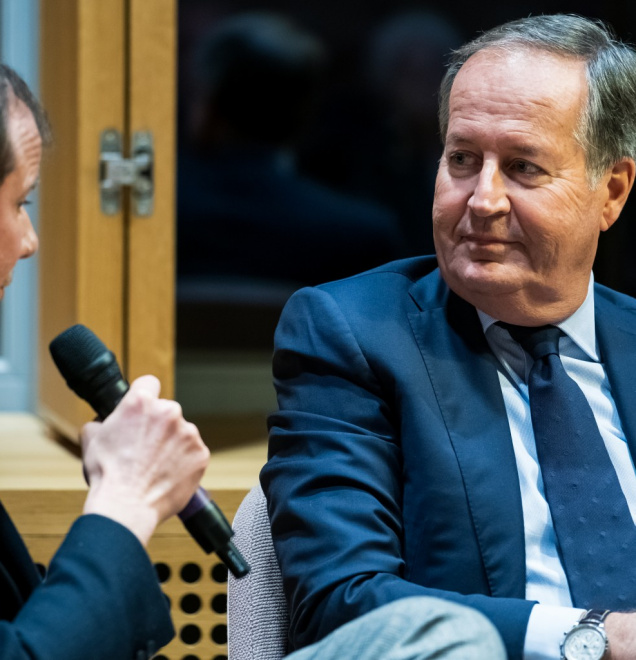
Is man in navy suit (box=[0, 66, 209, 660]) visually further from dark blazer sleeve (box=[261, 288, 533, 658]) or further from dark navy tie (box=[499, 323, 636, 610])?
dark navy tie (box=[499, 323, 636, 610])

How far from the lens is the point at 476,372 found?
160 centimetres

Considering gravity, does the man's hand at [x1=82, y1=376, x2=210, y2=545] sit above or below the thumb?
below

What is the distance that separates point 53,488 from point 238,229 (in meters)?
1.10

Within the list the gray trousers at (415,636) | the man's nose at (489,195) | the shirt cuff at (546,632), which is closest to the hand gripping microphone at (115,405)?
the gray trousers at (415,636)

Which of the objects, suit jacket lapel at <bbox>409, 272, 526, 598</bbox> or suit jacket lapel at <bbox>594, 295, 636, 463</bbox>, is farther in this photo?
suit jacket lapel at <bbox>594, 295, 636, 463</bbox>

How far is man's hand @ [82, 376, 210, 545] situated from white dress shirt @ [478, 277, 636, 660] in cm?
50

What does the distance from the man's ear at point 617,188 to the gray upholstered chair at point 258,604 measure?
0.67 metres

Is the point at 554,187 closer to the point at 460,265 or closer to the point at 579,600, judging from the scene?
the point at 460,265

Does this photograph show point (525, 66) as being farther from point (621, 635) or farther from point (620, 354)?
point (621, 635)

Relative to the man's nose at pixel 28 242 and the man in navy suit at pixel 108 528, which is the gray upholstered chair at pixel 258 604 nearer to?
the man in navy suit at pixel 108 528

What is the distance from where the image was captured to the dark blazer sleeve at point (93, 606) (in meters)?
1.05

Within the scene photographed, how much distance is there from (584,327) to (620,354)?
0.06m

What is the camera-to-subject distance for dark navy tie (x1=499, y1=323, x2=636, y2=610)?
1488 millimetres

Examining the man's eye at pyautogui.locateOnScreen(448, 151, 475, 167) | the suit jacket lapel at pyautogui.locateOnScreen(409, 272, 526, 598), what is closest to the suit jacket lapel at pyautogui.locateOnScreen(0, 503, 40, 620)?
the suit jacket lapel at pyautogui.locateOnScreen(409, 272, 526, 598)
